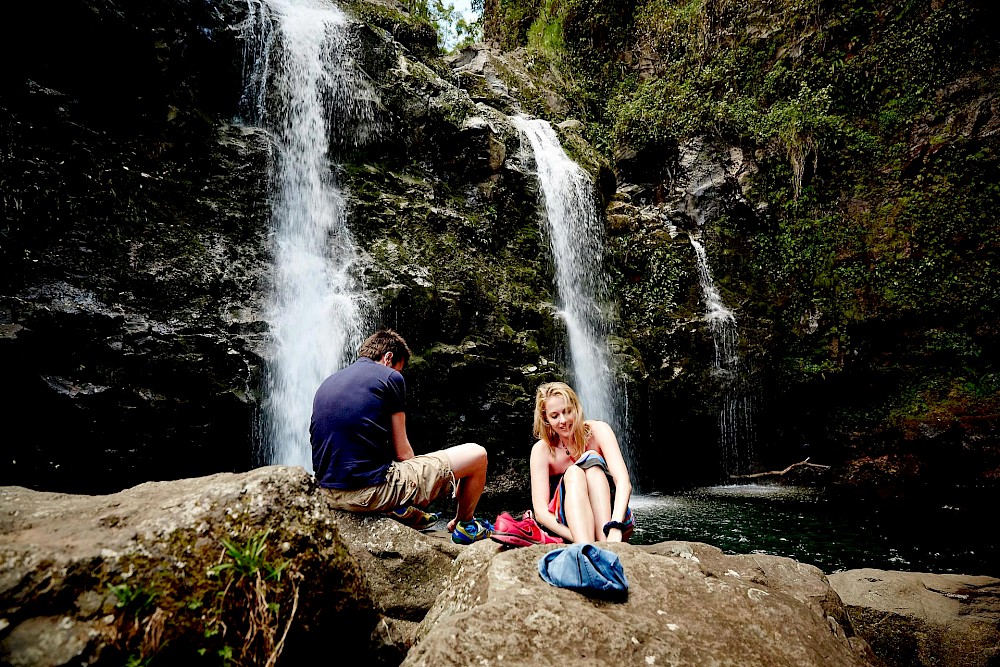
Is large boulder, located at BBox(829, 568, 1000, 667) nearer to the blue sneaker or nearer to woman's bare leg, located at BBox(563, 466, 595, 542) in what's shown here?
woman's bare leg, located at BBox(563, 466, 595, 542)

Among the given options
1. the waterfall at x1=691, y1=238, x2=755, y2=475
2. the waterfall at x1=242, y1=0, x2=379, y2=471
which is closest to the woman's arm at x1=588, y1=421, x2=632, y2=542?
the waterfall at x1=242, y1=0, x2=379, y2=471

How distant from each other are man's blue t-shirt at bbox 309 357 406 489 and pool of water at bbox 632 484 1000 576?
4713mm

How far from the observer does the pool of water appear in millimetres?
5902

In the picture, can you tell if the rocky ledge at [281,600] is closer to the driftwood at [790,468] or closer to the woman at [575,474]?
the woman at [575,474]

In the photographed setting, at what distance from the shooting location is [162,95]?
296 inches

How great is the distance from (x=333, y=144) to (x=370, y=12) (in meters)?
4.45

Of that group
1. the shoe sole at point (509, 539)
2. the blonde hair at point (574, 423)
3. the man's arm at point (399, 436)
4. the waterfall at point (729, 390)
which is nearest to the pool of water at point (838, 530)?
the waterfall at point (729, 390)

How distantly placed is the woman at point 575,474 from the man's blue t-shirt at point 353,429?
3.82 feet

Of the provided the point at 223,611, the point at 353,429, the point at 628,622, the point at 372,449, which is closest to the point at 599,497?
the point at 628,622

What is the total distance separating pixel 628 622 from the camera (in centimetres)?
171

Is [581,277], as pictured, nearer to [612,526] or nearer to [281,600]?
[612,526]

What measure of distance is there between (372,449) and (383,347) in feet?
2.84

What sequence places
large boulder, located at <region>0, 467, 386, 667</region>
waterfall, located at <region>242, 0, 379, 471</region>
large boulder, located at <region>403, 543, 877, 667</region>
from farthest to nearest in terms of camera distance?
1. waterfall, located at <region>242, 0, 379, 471</region>
2. large boulder, located at <region>403, 543, 877, 667</region>
3. large boulder, located at <region>0, 467, 386, 667</region>

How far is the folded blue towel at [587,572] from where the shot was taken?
6.01 feet
